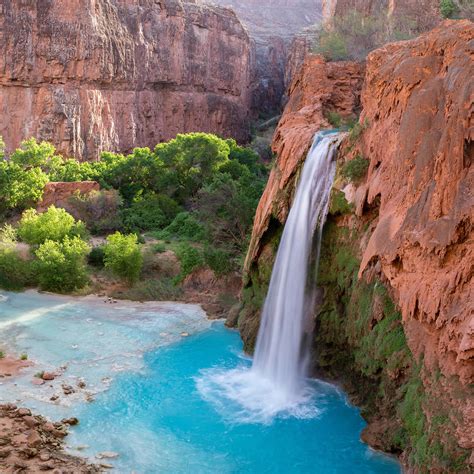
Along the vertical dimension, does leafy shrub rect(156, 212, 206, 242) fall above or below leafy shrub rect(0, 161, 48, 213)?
below

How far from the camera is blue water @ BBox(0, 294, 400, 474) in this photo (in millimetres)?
12227

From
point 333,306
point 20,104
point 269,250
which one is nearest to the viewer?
point 333,306

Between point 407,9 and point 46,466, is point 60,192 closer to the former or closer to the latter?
point 407,9

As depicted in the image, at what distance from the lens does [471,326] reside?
8.48 meters

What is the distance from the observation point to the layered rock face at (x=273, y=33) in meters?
75.8

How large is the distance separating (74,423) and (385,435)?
712 cm

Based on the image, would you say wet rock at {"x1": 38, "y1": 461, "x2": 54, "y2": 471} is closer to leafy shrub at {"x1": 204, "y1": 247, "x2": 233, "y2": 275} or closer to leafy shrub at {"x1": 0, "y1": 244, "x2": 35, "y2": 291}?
leafy shrub at {"x1": 204, "y1": 247, "x2": 233, "y2": 275}

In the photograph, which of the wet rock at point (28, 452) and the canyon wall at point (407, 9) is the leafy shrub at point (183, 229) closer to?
the canyon wall at point (407, 9)

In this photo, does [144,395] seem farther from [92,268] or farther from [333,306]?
[92,268]

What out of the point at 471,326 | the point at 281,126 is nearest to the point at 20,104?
the point at 281,126

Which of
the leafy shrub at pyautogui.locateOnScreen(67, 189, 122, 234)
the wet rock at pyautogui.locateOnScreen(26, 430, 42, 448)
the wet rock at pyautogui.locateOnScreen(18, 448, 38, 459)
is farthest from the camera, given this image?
the leafy shrub at pyautogui.locateOnScreen(67, 189, 122, 234)

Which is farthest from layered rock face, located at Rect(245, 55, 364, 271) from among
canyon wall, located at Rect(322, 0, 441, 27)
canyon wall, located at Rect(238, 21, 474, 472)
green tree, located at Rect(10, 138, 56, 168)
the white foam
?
green tree, located at Rect(10, 138, 56, 168)

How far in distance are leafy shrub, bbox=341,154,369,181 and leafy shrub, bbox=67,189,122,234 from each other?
21.5 metres

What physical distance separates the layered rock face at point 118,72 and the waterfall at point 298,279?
33.1 metres
